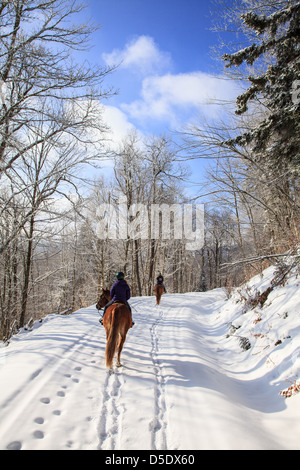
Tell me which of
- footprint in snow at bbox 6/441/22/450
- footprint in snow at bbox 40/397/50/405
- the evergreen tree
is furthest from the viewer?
the evergreen tree

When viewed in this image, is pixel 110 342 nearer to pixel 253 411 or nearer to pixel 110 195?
pixel 253 411

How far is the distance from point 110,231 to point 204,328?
11.6 metres

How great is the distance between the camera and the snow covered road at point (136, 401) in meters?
2.56

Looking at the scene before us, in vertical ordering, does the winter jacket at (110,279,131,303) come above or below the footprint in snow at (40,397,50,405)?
above

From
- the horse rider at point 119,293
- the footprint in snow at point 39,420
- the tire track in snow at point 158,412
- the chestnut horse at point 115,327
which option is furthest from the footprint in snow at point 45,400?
the horse rider at point 119,293

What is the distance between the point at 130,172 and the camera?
1958cm

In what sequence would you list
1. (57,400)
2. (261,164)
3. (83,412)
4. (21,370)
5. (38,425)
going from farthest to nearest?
(261,164), (21,370), (57,400), (83,412), (38,425)

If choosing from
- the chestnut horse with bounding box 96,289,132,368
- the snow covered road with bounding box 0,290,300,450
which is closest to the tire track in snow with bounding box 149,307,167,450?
the snow covered road with bounding box 0,290,300,450

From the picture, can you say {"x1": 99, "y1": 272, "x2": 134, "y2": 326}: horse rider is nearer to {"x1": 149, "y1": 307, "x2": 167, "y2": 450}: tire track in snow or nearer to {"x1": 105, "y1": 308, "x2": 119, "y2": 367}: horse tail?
{"x1": 105, "y1": 308, "x2": 119, "y2": 367}: horse tail

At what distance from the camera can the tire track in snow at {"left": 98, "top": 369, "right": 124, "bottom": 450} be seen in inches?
100

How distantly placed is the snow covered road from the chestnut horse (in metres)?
0.31

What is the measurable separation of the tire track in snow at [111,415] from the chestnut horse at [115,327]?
41 centimetres

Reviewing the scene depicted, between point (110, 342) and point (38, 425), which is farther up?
point (110, 342)
